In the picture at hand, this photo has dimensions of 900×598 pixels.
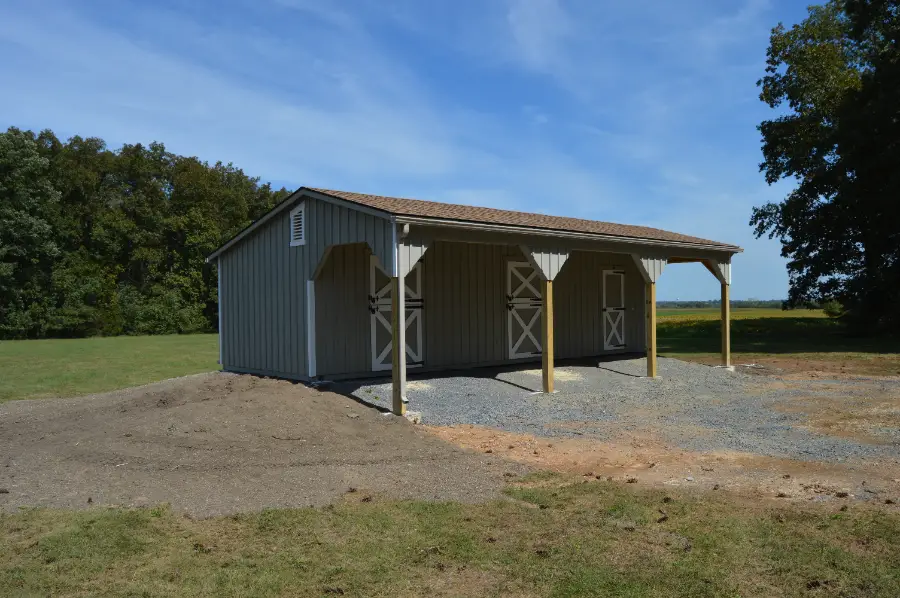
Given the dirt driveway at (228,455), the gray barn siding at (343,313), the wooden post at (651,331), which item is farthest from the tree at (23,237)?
the wooden post at (651,331)

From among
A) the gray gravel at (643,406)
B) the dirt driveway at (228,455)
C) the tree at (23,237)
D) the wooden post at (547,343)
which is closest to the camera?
the dirt driveway at (228,455)

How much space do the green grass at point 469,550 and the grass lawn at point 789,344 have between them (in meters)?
12.1

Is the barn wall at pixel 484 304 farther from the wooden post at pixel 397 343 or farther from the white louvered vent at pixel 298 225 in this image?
the wooden post at pixel 397 343

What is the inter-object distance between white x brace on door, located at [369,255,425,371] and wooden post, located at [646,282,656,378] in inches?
178

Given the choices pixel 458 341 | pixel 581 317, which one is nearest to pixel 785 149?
pixel 581 317

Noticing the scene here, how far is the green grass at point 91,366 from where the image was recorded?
43.7ft

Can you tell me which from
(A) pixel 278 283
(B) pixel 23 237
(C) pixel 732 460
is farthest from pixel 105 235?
(C) pixel 732 460

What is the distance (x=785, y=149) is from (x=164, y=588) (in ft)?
100

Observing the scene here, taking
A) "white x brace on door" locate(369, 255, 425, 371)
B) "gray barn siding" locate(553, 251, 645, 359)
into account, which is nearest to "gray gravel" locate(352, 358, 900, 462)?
"white x brace on door" locate(369, 255, 425, 371)

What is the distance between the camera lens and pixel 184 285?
36.8m

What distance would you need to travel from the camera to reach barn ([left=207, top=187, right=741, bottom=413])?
10156 millimetres

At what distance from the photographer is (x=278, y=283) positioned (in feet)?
39.5

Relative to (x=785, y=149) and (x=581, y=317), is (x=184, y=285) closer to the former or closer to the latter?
(x=581, y=317)

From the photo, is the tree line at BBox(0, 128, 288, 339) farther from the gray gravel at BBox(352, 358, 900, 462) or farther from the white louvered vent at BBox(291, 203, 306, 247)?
the gray gravel at BBox(352, 358, 900, 462)
